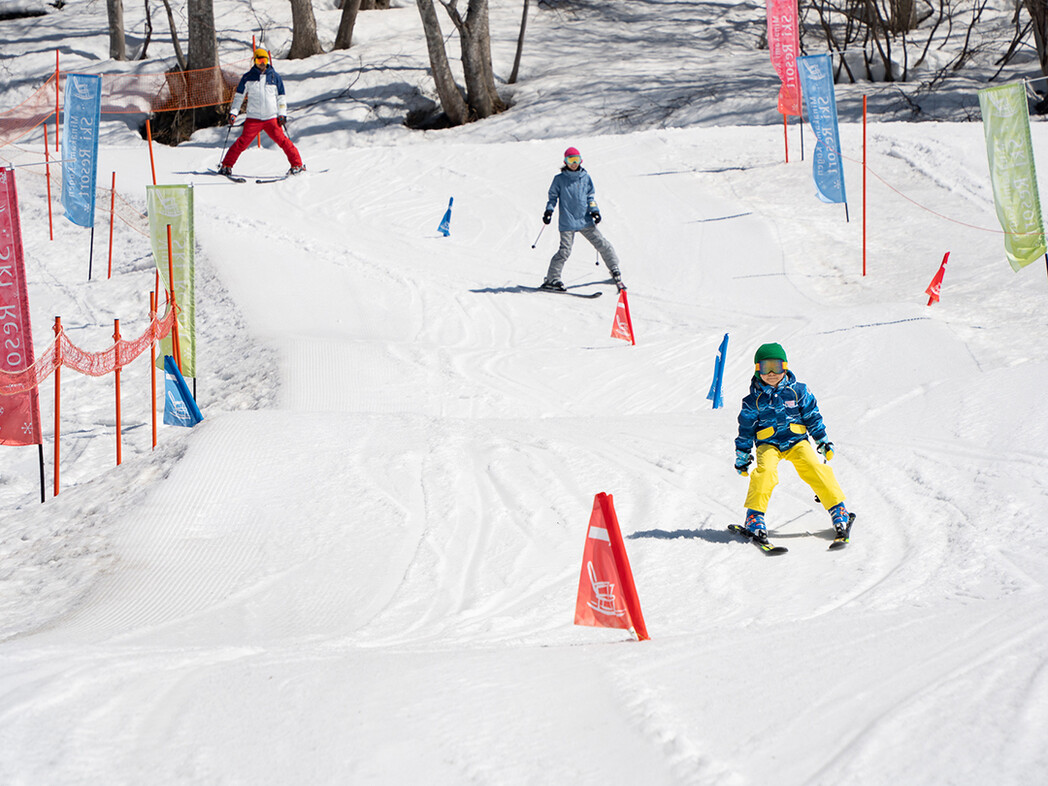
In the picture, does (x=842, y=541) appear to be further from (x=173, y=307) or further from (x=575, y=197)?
(x=575, y=197)

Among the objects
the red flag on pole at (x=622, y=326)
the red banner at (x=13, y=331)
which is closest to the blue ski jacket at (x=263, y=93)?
the red flag on pole at (x=622, y=326)

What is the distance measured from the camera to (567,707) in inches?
139

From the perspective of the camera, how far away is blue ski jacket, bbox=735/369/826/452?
227 inches

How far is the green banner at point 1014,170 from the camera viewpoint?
31.7 ft

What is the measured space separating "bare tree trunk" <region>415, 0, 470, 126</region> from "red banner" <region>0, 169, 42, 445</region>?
15.4 metres

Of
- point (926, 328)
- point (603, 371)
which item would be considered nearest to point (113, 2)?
point (603, 371)

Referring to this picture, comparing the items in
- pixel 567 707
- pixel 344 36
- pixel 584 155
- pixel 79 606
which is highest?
pixel 344 36

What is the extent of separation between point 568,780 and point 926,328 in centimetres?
841

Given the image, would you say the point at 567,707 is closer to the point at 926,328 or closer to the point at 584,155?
the point at 926,328

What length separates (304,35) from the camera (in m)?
26.6

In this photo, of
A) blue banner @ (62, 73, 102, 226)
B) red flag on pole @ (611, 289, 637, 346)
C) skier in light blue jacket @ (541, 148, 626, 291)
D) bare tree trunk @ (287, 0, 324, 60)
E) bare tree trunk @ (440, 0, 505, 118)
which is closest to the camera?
red flag on pole @ (611, 289, 637, 346)

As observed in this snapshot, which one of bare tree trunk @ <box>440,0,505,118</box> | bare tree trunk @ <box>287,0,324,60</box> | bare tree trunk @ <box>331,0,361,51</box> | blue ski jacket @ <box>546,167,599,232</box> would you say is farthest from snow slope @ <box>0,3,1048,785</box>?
bare tree trunk @ <box>331,0,361,51</box>

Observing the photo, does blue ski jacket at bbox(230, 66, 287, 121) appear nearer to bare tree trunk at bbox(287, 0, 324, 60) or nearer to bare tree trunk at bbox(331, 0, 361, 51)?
bare tree trunk at bbox(287, 0, 324, 60)

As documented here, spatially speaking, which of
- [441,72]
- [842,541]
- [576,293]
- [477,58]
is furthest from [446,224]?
[842,541]
